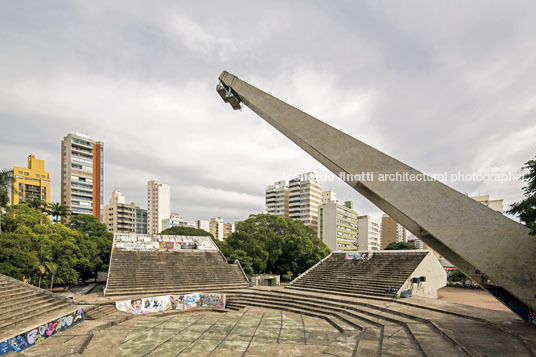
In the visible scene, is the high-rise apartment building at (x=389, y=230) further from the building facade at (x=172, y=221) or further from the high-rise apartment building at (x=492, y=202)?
the building facade at (x=172, y=221)

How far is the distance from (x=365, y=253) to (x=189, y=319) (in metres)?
19.3

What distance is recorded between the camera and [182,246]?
33.3m

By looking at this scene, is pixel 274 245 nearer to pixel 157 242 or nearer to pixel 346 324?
pixel 157 242

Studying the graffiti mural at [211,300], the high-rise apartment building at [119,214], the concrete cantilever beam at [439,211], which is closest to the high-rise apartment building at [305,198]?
the high-rise apartment building at [119,214]

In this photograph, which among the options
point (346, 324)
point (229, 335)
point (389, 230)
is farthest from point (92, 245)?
point (389, 230)

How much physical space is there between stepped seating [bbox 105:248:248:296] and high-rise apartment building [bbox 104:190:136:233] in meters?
76.7

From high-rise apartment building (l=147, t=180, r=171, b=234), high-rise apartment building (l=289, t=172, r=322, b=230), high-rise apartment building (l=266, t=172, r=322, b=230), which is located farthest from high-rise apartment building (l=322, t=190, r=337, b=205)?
high-rise apartment building (l=147, t=180, r=171, b=234)

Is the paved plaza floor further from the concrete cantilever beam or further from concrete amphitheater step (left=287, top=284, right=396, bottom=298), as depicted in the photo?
the concrete cantilever beam

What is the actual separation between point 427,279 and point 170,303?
21.6 meters

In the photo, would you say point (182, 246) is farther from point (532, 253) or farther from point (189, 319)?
point (532, 253)

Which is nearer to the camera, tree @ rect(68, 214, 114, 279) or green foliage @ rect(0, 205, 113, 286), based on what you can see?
green foliage @ rect(0, 205, 113, 286)

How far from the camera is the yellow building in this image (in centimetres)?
6875

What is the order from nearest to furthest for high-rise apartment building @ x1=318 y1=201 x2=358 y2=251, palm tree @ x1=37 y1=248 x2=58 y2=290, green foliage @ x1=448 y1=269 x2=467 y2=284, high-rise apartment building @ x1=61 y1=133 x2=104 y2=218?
1. palm tree @ x1=37 y1=248 x2=58 y2=290
2. green foliage @ x1=448 y1=269 x2=467 y2=284
3. high-rise apartment building @ x1=61 y1=133 x2=104 y2=218
4. high-rise apartment building @ x1=318 y1=201 x2=358 y2=251

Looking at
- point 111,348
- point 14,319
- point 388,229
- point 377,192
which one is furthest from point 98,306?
point 388,229
